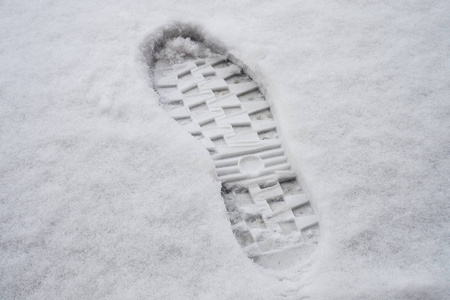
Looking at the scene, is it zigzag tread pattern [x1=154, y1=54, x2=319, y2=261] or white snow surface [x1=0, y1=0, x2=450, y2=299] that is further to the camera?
zigzag tread pattern [x1=154, y1=54, x2=319, y2=261]

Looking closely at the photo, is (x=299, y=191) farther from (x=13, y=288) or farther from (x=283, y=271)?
(x=13, y=288)

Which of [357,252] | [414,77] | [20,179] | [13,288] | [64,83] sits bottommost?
[357,252]

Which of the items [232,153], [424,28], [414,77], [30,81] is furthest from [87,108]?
[424,28]

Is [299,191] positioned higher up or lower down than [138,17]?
lower down

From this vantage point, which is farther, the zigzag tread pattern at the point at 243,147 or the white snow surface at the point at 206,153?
the zigzag tread pattern at the point at 243,147
